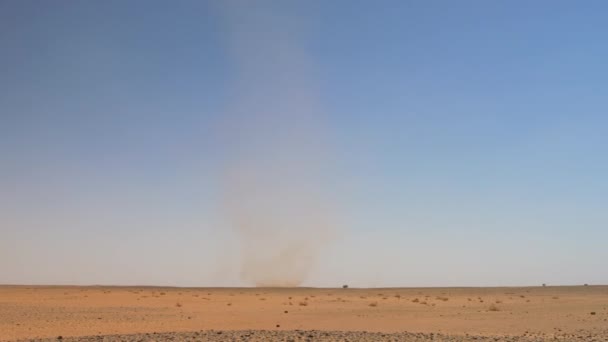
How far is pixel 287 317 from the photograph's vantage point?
137 feet

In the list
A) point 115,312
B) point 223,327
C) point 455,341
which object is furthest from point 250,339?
point 115,312

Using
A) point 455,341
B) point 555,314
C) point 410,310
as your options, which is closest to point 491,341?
point 455,341

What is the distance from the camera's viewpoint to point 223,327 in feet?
112

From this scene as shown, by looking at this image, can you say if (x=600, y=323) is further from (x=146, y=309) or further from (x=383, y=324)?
(x=146, y=309)

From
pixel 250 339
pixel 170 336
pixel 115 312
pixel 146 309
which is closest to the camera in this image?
pixel 250 339

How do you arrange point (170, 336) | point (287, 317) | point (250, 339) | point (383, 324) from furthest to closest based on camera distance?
point (287, 317), point (383, 324), point (170, 336), point (250, 339)

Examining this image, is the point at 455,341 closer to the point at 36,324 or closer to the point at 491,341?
the point at 491,341

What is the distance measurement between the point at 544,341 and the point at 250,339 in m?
11.2

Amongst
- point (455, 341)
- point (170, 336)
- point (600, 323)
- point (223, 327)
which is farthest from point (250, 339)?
point (600, 323)

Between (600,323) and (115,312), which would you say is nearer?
(600,323)

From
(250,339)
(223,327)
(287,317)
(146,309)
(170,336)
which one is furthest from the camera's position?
(146,309)

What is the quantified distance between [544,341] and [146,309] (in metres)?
33.3

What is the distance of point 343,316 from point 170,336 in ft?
64.7

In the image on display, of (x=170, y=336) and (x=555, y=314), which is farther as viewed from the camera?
(x=555, y=314)
